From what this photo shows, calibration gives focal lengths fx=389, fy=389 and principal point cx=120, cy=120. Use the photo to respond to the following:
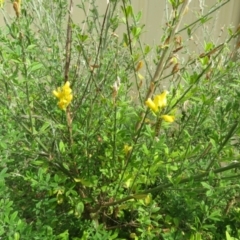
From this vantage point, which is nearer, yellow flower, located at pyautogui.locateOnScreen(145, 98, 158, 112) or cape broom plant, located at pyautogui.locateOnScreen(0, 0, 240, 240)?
yellow flower, located at pyautogui.locateOnScreen(145, 98, 158, 112)

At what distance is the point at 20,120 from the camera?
1.10 m

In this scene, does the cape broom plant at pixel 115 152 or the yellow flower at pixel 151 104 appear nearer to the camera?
the yellow flower at pixel 151 104

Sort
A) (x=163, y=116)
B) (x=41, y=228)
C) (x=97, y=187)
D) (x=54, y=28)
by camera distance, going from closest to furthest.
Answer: (x=163, y=116)
(x=41, y=228)
(x=97, y=187)
(x=54, y=28)

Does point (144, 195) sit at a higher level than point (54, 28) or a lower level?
lower

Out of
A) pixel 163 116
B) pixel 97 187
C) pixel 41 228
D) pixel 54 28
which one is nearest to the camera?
pixel 163 116

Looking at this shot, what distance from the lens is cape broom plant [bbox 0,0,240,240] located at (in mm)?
1072

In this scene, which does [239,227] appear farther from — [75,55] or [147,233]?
[75,55]

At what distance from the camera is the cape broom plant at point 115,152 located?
1072 mm

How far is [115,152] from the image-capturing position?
3.87 ft

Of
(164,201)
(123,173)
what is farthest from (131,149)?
(164,201)

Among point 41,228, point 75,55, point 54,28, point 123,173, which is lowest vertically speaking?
point 41,228

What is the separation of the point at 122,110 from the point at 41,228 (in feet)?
1.32

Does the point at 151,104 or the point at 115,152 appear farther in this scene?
the point at 115,152

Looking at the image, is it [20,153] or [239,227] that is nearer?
[20,153]
